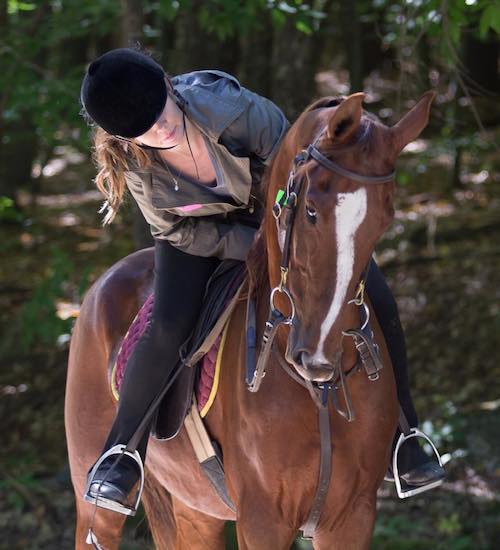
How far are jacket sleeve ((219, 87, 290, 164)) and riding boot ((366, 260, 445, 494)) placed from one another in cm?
59

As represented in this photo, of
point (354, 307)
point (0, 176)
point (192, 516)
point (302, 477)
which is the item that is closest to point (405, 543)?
point (192, 516)

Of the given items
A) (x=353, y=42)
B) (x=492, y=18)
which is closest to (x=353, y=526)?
(x=492, y=18)

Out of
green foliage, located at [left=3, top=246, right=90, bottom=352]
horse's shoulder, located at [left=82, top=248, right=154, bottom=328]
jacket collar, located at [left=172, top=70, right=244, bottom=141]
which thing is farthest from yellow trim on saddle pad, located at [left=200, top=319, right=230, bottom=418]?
green foliage, located at [left=3, top=246, right=90, bottom=352]

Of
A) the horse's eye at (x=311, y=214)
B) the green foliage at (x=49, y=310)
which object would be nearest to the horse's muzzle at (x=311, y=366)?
the horse's eye at (x=311, y=214)

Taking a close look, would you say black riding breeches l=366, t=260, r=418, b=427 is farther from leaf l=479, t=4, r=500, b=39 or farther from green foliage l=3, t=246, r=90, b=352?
green foliage l=3, t=246, r=90, b=352

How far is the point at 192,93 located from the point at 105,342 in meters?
1.39

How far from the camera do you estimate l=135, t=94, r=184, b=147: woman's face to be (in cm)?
342

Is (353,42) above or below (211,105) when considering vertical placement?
below

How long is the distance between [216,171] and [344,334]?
897 mm

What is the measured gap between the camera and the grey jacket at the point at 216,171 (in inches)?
140

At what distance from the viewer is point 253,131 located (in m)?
3.61

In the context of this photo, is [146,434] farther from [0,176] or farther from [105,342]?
[0,176]

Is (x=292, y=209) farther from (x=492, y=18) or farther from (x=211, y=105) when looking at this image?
(x=492, y=18)

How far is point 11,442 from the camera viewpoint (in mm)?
8211
